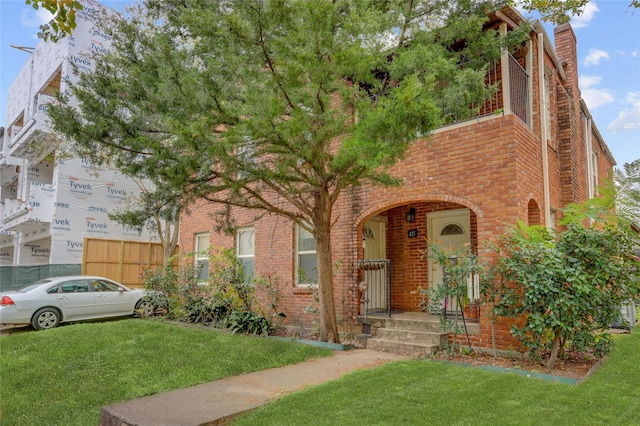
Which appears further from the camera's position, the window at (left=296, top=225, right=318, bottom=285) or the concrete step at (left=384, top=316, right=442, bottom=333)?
the window at (left=296, top=225, right=318, bottom=285)

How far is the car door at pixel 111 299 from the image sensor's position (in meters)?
12.2

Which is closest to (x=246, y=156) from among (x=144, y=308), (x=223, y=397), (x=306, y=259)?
(x=223, y=397)

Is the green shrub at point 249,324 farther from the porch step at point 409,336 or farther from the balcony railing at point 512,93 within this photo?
the balcony railing at point 512,93

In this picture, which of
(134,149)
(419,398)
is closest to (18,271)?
(134,149)

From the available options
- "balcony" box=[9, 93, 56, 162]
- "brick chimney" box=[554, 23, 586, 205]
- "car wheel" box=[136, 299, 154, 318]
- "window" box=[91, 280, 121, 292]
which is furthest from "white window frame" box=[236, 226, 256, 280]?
"balcony" box=[9, 93, 56, 162]

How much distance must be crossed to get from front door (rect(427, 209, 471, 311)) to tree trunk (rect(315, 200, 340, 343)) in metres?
2.71

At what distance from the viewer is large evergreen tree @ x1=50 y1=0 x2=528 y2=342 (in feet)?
18.1

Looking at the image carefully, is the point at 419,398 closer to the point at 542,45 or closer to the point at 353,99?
the point at 353,99

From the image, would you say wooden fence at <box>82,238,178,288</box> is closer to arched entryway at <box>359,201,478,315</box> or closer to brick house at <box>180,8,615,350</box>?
brick house at <box>180,8,615,350</box>

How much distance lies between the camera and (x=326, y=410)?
4.39 metres

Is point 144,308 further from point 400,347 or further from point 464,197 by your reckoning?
point 464,197

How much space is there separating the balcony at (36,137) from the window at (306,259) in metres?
12.3

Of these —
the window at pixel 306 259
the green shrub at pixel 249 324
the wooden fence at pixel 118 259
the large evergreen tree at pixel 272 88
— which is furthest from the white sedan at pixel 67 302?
the large evergreen tree at pixel 272 88

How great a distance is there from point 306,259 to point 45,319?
22.1 feet
